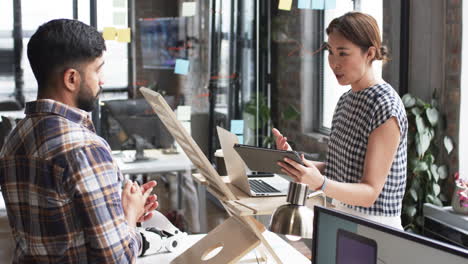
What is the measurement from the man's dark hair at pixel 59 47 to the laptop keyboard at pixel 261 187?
2.49 feet

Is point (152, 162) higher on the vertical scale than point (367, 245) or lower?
lower

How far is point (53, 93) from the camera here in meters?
1.48

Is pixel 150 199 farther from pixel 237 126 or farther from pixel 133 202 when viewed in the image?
pixel 237 126

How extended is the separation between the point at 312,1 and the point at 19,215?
3456 mm

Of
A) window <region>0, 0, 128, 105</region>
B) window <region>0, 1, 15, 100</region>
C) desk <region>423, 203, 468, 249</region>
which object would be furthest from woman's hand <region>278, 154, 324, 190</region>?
window <region>0, 1, 15, 100</region>

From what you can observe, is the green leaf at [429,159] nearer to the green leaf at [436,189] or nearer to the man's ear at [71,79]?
the green leaf at [436,189]

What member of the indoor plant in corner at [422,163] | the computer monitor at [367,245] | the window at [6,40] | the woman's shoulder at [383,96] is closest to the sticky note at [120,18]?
the window at [6,40]

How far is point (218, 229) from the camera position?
2.11m

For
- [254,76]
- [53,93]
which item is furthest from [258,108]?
[53,93]

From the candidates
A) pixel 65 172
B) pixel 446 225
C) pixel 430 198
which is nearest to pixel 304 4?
pixel 430 198

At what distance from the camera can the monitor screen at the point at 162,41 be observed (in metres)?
4.47

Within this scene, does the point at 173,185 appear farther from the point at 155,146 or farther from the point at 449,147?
the point at 449,147

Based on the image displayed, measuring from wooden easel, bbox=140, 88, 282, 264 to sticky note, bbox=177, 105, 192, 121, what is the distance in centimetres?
250

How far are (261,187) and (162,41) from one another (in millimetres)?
2678
